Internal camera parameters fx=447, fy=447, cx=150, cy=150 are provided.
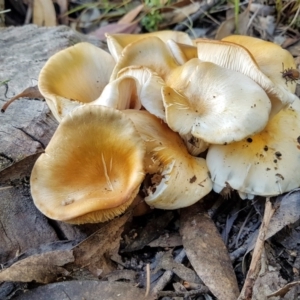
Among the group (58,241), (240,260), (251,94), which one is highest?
(251,94)

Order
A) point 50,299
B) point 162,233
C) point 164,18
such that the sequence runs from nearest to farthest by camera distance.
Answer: point 50,299 → point 162,233 → point 164,18

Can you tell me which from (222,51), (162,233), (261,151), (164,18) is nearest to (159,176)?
(162,233)

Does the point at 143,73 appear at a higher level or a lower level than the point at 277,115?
higher

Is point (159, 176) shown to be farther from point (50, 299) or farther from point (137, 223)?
point (50, 299)

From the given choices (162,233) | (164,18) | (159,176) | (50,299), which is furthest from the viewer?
(164,18)

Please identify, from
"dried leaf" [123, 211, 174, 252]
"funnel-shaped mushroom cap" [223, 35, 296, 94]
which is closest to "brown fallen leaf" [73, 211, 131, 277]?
"dried leaf" [123, 211, 174, 252]

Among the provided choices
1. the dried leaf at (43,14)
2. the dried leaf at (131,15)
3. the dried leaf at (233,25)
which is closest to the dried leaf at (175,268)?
the dried leaf at (233,25)

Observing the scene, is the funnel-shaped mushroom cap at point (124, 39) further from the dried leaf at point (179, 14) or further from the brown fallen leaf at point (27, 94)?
the dried leaf at point (179, 14)

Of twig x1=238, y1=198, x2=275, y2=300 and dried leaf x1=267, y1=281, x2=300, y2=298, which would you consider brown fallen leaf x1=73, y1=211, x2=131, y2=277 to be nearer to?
twig x1=238, y1=198, x2=275, y2=300
